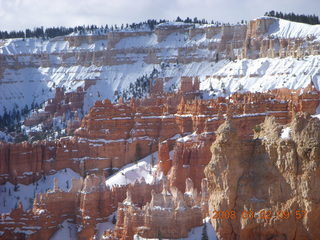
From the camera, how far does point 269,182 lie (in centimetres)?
4403

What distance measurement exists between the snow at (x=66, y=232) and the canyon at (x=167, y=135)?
150 millimetres

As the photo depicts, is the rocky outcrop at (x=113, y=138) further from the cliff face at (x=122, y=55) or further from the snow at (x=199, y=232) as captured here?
the cliff face at (x=122, y=55)

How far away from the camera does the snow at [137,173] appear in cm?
8362

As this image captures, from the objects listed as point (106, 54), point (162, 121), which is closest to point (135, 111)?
point (162, 121)

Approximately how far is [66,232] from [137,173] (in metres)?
12.8

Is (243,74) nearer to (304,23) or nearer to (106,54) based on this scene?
(304,23)

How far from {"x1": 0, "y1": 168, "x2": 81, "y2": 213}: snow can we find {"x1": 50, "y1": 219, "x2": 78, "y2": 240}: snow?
375 inches

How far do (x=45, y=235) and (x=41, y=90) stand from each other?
3849 inches

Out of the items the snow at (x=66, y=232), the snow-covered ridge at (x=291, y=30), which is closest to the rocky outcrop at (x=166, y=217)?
the snow at (x=66, y=232)

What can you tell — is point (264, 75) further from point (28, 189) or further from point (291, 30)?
point (28, 189)

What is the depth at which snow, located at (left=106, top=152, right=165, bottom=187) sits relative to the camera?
83.6 metres

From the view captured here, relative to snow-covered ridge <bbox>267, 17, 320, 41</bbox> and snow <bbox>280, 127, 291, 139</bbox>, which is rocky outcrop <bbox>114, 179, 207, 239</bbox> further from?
snow-covered ridge <bbox>267, 17, 320, 41</bbox>
